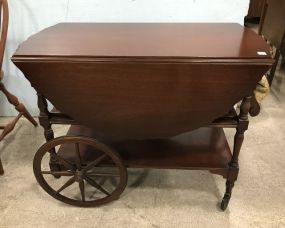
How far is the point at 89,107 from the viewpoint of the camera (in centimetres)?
114

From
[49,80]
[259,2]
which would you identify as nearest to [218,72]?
[49,80]

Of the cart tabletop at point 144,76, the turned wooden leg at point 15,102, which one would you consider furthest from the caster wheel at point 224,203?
the turned wooden leg at point 15,102

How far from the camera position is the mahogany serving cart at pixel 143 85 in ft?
3.38

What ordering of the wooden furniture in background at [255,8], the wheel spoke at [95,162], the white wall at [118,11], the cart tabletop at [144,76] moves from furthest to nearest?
the wooden furniture in background at [255,8], the white wall at [118,11], the wheel spoke at [95,162], the cart tabletop at [144,76]

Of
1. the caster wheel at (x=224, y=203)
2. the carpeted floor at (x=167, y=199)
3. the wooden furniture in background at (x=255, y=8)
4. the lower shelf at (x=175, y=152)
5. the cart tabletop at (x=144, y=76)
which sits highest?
the cart tabletop at (x=144, y=76)

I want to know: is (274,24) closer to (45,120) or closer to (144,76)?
Answer: (144,76)

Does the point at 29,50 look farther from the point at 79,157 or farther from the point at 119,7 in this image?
the point at 119,7

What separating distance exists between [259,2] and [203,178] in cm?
279

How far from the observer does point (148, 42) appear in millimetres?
1177

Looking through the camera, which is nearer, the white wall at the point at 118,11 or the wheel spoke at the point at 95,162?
the wheel spoke at the point at 95,162

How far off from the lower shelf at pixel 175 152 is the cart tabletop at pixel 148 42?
44 cm

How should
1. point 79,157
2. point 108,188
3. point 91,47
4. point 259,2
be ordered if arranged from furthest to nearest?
point 259,2, point 108,188, point 79,157, point 91,47

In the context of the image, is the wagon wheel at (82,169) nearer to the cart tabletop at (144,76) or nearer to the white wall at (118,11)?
the cart tabletop at (144,76)

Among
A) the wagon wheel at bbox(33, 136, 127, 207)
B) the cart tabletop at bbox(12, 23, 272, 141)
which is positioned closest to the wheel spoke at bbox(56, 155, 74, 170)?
the wagon wheel at bbox(33, 136, 127, 207)
